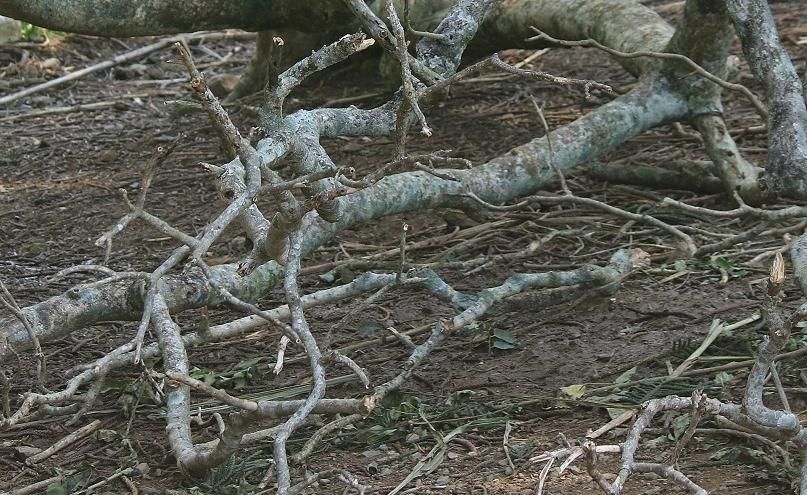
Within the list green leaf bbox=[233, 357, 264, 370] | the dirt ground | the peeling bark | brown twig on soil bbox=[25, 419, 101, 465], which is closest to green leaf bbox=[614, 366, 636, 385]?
the dirt ground

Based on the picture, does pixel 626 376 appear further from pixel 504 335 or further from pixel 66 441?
pixel 66 441

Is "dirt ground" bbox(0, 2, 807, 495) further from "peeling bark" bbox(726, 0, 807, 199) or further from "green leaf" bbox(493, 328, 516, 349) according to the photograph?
"peeling bark" bbox(726, 0, 807, 199)

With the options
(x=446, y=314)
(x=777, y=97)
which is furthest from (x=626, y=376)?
(x=777, y=97)

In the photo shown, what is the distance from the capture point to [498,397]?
3088mm

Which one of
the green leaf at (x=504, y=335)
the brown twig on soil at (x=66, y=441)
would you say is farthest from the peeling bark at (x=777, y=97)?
the brown twig on soil at (x=66, y=441)

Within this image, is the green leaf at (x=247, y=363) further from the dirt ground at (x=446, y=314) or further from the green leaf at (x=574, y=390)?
the green leaf at (x=574, y=390)

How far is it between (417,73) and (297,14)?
184 centimetres

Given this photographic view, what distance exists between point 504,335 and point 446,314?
Answer: 1.15 feet

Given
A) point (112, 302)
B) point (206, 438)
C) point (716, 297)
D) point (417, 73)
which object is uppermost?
point (417, 73)

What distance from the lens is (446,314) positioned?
12.4ft

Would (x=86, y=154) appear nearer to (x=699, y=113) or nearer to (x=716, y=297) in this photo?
(x=699, y=113)

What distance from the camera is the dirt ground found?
9.21 ft

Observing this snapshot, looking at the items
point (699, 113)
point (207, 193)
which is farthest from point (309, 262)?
point (699, 113)

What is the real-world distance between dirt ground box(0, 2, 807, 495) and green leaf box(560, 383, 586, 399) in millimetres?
38
